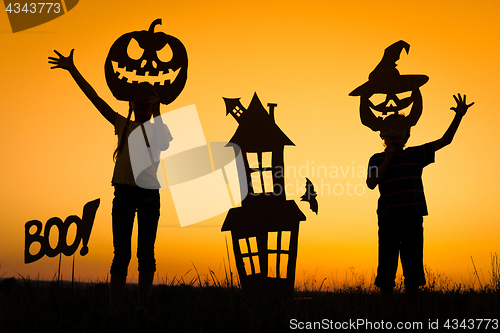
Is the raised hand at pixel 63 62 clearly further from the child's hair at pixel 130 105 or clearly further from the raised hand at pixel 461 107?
the raised hand at pixel 461 107

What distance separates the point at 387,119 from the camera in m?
4.66

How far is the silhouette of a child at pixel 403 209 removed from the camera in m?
4.00

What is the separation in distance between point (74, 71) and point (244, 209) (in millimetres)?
2555

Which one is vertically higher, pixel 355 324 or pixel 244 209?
pixel 244 209

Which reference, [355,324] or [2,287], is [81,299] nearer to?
[2,287]

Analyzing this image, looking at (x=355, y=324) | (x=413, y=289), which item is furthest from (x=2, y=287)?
(x=413, y=289)

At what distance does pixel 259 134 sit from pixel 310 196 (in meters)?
1.05

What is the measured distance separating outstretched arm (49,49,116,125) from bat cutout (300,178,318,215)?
248 cm

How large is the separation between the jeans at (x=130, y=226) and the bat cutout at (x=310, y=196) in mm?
2159

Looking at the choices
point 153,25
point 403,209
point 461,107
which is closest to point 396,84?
point 461,107

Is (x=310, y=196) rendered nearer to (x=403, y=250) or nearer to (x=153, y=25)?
(x=403, y=250)

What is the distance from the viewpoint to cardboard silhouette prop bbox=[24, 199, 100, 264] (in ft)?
16.5

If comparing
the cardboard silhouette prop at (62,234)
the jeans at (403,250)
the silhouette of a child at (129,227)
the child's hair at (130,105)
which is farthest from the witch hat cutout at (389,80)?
the cardboard silhouette prop at (62,234)

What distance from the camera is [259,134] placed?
5625 millimetres
